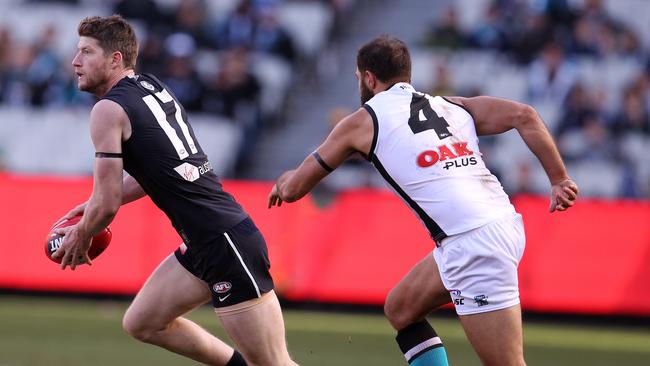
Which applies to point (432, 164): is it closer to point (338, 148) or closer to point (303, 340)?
point (338, 148)

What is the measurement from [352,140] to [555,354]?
514 cm

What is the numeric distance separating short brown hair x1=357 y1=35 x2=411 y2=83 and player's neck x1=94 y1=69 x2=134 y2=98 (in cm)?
137

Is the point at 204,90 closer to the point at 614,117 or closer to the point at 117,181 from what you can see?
the point at 614,117

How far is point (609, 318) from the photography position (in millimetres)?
13453

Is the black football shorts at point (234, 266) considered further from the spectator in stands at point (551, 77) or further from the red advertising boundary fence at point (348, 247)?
the spectator in stands at point (551, 77)

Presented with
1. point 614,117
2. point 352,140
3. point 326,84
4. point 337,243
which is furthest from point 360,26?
point 352,140

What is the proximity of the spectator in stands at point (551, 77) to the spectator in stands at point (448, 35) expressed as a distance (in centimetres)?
144

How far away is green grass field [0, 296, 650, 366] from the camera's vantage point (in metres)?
10.7

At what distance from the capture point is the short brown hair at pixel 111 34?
7.13 m

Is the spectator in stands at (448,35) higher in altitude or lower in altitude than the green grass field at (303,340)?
higher

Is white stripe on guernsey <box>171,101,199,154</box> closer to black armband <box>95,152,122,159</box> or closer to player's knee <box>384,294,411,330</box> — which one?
black armband <box>95,152,122,159</box>

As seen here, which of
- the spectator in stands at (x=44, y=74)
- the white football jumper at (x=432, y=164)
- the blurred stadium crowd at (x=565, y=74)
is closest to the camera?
the white football jumper at (x=432, y=164)

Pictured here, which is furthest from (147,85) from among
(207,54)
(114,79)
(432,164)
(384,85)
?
(207,54)

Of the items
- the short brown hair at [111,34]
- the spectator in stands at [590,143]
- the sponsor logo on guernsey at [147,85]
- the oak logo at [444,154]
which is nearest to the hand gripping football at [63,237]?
the sponsor logo on guernsey at [147,85]
